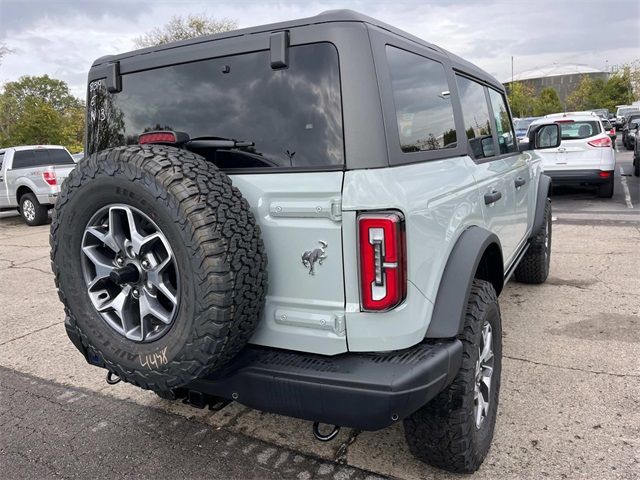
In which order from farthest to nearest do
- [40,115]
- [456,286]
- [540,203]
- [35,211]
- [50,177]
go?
[40,115]
[35,211]
[50,177]
[540,203]
[456,286]

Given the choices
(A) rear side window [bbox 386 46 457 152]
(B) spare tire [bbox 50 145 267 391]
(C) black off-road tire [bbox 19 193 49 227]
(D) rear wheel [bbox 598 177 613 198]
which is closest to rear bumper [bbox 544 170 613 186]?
(D) rear wheel [bbox 598 177 613 198]

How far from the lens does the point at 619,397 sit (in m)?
3.02

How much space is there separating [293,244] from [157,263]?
54 centimetres

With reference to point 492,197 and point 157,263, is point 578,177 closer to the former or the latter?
point 492,197

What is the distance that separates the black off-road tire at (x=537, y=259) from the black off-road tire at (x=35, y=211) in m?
10.5

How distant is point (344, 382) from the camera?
189 cm

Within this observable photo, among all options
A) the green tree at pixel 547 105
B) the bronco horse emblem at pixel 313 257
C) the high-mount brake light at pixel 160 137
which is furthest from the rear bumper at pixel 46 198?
the green tree at pixel 547 105

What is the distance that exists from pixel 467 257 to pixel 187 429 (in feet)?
6.04

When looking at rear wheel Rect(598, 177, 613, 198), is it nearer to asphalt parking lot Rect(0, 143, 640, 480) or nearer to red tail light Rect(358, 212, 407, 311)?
asphalt parking lot Rect(0, 143, 640, 480)

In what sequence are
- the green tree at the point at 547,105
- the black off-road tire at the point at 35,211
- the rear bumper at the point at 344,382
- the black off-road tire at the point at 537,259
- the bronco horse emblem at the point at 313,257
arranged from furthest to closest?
the green tree at the point at 547,105, the black off-road tire at the point at 35,211, the black off-road tire at the point at 537,259, the bronco horse emblem at the point at 313,257, the rear bumper at the point at 344,382

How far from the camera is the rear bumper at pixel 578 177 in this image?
10414 millimetres

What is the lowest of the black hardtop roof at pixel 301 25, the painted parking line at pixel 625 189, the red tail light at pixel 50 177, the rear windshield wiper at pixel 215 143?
the painted parking line at pixel 625 189

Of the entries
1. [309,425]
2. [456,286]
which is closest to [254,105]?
[456,286]

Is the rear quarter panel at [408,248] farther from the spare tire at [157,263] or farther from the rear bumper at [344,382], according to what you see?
the spare tire at [157,263]
